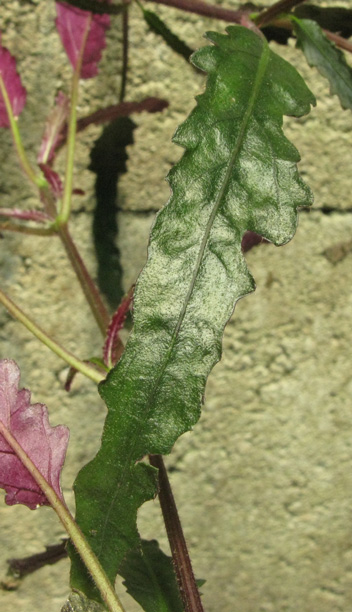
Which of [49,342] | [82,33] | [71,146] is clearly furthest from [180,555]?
[82,33]

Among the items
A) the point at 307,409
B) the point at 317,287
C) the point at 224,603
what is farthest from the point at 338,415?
the point at 224,603

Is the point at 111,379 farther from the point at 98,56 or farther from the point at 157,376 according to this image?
the point at 98,56

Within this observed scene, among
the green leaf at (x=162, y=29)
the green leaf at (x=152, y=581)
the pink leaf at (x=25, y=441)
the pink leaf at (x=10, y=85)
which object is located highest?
the green leaf at (x=162, y=29)

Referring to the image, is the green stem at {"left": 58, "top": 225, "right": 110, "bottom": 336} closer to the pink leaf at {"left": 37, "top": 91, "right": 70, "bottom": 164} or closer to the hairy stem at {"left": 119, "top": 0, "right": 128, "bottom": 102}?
the pink leaf at {"left": 37, "top": 91, "right": 70, "bottom": 164}

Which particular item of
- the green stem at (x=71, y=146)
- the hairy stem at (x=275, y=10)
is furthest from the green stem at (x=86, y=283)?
the hairy stem at (x=275, y=10)

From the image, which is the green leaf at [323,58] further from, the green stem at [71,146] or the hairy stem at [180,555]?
the hairy stem at [180,555]

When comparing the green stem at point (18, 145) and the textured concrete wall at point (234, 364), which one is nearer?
the green stem at point (18, 145)
